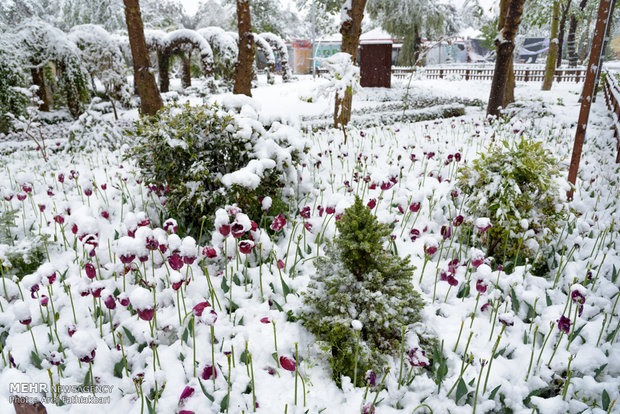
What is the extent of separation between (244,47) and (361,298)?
9.42 m

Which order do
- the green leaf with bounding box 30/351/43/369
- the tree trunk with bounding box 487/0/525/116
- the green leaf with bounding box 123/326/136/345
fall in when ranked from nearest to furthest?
the green leaf with bounding box 30/351/43/369 → the green leaf with bounding box 123/326/136/345 → the tree trunk with bounding box 487/0/525/116

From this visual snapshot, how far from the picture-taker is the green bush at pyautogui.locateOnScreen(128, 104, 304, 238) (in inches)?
139

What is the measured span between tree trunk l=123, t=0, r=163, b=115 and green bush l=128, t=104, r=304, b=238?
5.56 metres

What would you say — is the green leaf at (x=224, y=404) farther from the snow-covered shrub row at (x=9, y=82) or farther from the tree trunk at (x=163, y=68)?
the tree trunk at (x=163, y=68)

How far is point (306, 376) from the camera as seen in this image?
7.20 feet

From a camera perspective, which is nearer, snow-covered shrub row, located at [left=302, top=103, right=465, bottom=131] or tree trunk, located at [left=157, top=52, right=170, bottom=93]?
snow-covered shrub row, located at [left=302, top=103, right=465, bottom=131]

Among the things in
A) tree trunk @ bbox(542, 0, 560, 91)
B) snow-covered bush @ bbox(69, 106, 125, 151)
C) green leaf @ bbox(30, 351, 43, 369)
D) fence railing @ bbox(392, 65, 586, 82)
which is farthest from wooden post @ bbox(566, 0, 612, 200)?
fence railing @ bbox(392, 65, 586, 82)

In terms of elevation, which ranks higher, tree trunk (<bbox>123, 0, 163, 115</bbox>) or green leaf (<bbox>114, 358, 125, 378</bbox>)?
tree trunk (<bbox>123, 0, 163, 115</bbox>)

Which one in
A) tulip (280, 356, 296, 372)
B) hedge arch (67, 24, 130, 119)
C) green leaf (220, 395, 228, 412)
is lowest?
green leaf (220, 395, 228, 412)

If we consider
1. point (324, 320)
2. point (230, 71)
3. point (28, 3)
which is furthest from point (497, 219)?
point (28, 3)

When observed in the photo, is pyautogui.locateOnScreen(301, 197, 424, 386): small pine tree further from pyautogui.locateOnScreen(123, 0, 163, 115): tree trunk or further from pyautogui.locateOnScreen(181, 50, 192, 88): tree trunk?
pyautogui.locateOnScreen(181, 50, 192, 88): tree trunk

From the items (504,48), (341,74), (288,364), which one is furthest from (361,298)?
(504,48)

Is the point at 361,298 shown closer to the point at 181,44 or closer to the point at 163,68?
the point at 181,44

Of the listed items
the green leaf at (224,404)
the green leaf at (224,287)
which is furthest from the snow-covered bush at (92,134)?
the green leaf at (224,404)
